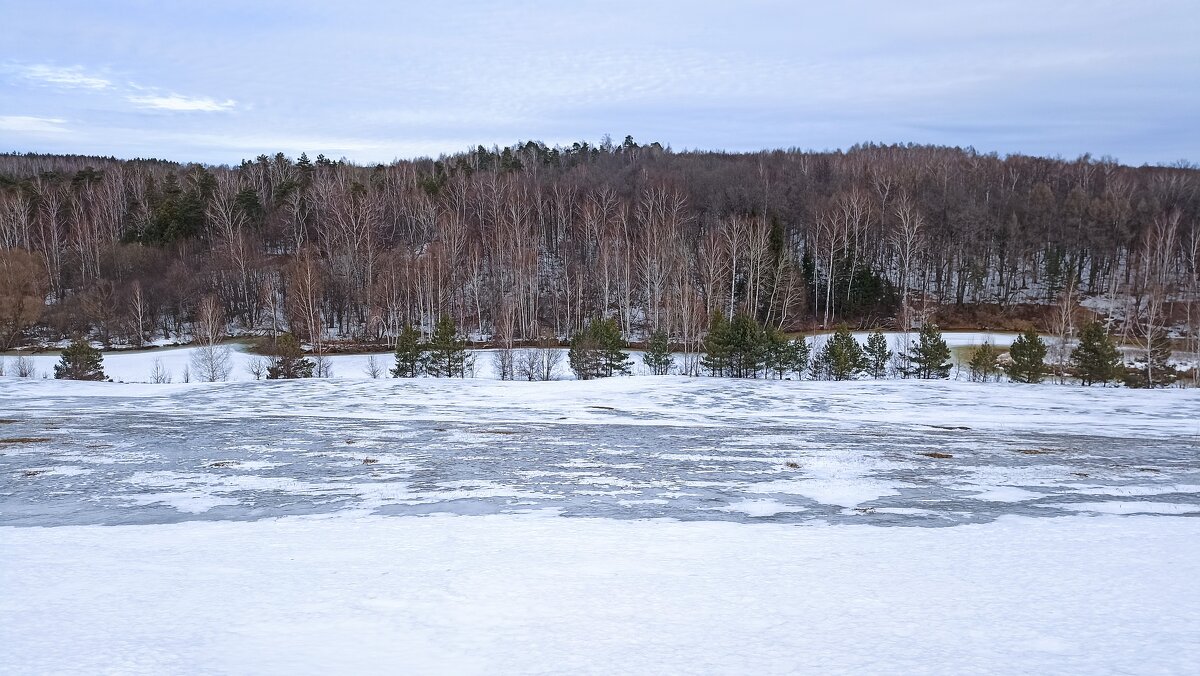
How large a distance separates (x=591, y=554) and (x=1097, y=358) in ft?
110

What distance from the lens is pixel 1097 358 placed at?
31.4m

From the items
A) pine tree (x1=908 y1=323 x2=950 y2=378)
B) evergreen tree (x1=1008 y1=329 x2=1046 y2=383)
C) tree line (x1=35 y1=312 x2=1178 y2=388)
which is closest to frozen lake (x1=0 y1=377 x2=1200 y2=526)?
evergreen tree (x1=1008 y1=329 x2=1046 y2=383)

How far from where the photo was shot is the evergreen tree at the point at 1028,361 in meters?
32.2

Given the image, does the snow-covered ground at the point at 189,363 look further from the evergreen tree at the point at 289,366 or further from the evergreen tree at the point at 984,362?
the evergreen tree at the point at 289,366

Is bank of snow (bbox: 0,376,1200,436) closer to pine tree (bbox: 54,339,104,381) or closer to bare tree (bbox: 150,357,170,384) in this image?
pine tree (bbox: 54,339,104,381)

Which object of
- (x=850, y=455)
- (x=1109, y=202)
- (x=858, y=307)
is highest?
(x=1109, y=202)

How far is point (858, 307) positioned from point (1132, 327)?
1988 cm

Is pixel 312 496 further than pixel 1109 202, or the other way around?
pixel 1109 202

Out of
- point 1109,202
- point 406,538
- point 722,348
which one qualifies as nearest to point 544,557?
point 406,538

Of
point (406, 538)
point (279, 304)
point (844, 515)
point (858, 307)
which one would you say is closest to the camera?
point (406, 538)

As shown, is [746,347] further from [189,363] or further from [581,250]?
[581,250]

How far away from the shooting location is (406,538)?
654 cm

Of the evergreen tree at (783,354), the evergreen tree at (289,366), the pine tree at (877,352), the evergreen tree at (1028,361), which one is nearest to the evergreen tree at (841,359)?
the pine tree at (877,352)

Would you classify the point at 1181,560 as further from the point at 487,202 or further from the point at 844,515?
the point at 487,202
